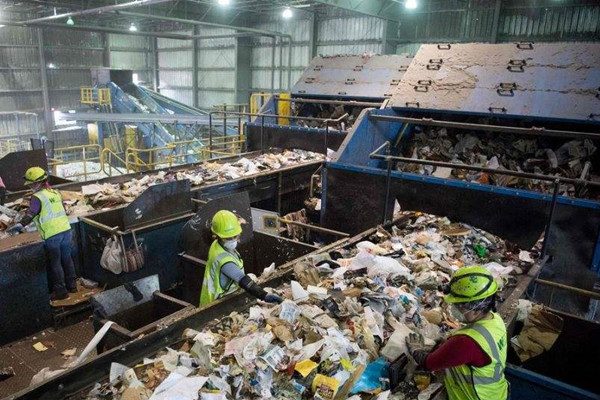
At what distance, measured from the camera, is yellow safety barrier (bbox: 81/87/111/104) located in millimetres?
14969

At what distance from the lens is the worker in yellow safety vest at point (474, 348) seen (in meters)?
2.18

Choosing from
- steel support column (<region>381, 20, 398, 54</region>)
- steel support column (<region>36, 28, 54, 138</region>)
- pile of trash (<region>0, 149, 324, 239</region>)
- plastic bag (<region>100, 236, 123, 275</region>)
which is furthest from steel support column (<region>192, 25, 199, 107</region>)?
plastic bag (<region>100, 236, 123, 275</region>)

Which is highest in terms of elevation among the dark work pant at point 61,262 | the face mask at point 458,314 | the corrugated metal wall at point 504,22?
the corrugated metal wall at point 504,22

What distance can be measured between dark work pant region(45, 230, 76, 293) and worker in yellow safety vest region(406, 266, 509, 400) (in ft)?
14.1

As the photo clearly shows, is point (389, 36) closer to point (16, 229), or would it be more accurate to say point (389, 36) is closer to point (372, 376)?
point (16, 229)

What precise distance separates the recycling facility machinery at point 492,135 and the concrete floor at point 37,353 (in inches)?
115

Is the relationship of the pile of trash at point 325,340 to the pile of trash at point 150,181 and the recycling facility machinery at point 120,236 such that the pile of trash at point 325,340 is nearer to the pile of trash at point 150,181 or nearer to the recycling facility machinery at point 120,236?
the recycling facility machinery at point 120,236

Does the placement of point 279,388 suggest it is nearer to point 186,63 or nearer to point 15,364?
point 15,364

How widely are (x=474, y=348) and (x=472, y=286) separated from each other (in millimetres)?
290

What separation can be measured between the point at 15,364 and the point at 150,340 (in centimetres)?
243

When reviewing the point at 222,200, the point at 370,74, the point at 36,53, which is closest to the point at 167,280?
the point at 222,200

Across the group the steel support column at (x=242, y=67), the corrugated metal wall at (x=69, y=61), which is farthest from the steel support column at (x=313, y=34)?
the corrugated metal wall at (x=69, y=61)

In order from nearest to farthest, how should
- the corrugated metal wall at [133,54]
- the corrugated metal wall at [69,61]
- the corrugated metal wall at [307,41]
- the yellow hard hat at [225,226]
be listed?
the yellow hard hat at [225,226]
the corrugated metal wall at [307,41]
the corrugated metal wall at [69,61]
the corrugated metal wall at [133,54]

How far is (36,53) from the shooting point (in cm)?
1959
